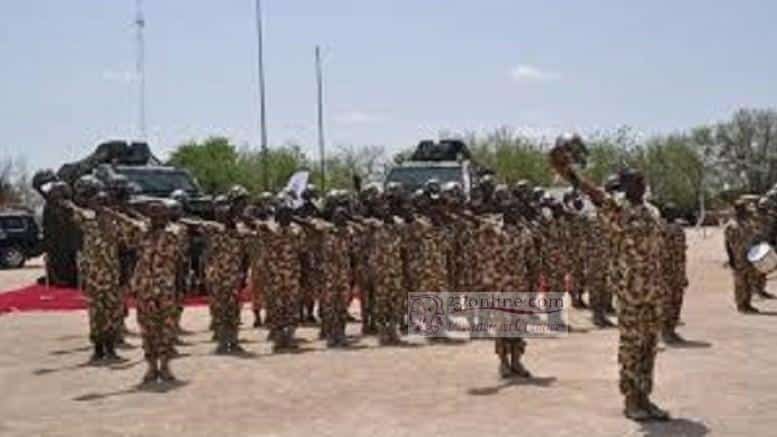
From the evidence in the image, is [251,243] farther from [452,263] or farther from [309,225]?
[452,263]

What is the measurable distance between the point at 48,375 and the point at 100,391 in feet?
5.16

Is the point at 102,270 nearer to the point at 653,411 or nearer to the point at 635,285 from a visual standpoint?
the point at 635,285

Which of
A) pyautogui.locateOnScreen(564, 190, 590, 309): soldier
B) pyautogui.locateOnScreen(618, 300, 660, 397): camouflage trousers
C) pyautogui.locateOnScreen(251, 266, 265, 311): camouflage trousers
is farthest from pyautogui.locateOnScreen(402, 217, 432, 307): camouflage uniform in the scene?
pyautogui.locateOnScreen(618, 300, 660, 397): camouflage trousers

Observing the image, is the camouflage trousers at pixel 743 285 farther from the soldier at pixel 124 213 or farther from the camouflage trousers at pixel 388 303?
the soldier at pixel 124 213

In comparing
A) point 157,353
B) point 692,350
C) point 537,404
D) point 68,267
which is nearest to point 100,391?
point 157,353

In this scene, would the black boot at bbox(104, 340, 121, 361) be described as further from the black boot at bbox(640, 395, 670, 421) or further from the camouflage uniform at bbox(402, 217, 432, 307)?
the black boot at bbox(640, 395, 670, 421)

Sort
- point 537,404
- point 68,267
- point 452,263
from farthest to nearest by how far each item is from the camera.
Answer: point 68,267 < point 452,263 < point 537,404

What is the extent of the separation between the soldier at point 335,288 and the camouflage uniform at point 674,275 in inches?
151

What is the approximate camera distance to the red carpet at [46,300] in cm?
2198

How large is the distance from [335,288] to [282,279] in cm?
70

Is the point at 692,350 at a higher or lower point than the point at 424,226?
lower

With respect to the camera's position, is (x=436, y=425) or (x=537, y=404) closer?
(x=436, y=425)

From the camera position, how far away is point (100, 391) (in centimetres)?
1174

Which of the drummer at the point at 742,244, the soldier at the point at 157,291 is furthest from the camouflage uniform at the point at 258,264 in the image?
the drummer at the point at 742,244
